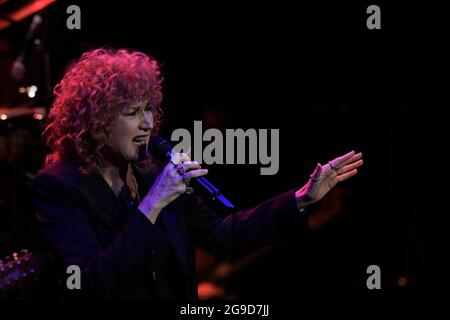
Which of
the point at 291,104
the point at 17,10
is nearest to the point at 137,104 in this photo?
the point at 17,10

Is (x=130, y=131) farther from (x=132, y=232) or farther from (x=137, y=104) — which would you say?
(x=132, y=232)

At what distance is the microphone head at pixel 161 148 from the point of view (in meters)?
2.04

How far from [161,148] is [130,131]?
0.15 metres

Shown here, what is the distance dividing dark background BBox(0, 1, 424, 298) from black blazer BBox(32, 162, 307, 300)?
1033mm

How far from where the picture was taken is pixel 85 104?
2.18 meters

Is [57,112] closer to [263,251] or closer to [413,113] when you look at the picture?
[263,251]

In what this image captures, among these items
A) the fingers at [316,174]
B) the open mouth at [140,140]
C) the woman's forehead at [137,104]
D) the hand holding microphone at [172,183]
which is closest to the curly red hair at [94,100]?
the woman's forehead at [137,104]

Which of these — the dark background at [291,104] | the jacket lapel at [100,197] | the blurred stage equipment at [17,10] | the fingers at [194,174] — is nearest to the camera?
the fingers at [194,174]

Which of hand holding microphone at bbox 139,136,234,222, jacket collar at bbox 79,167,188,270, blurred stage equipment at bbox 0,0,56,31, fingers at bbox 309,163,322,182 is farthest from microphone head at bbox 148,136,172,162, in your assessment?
blurred stage equipment at bbox 0,0,56,31

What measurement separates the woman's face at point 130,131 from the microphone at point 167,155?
44 mm

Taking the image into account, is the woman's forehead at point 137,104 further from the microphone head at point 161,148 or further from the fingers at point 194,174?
the fingers at point 194,174

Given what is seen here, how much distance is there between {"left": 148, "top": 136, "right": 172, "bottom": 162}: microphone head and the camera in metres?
2.04

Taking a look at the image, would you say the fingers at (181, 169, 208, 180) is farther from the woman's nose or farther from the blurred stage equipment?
the blurred stage equipment
